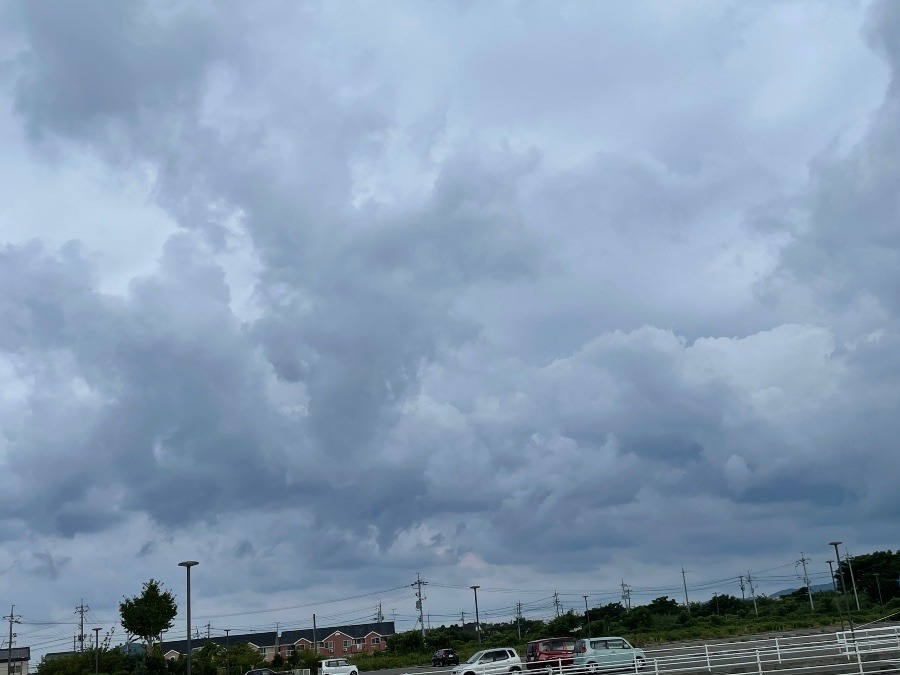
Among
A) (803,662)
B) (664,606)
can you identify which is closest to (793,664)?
(803,662)

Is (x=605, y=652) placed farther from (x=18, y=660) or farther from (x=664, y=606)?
(x=18, y=660)

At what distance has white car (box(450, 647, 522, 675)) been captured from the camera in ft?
140

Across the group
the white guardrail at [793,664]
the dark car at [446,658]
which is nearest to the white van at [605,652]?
the white guardrail at [793,664]

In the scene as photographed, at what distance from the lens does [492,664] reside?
42.9m

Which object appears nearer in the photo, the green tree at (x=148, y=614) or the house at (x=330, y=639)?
the green tree at (x=148, y=614)

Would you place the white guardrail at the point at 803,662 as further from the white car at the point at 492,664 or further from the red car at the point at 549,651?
the red car at the point at 549,651

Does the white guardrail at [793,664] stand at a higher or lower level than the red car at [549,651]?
lower

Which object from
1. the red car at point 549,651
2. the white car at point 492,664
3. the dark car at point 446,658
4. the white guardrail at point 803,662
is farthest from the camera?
the dark car at point 446,658

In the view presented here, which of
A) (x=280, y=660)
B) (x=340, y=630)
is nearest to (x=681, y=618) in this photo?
(x=280, y=660)

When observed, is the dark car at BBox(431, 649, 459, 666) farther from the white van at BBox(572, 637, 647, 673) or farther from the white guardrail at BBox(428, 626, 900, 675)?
the white guardrail at BBox(428, 626, 900, 675)

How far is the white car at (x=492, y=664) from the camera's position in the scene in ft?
140

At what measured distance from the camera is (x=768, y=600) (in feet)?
397

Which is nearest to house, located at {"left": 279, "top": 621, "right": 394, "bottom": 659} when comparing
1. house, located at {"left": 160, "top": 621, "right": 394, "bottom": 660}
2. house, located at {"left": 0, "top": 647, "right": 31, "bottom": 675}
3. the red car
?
house, located at {"left": 160, "top": 621, "right": 394, "bottom": 660}

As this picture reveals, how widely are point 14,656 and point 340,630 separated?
53.3 metres
